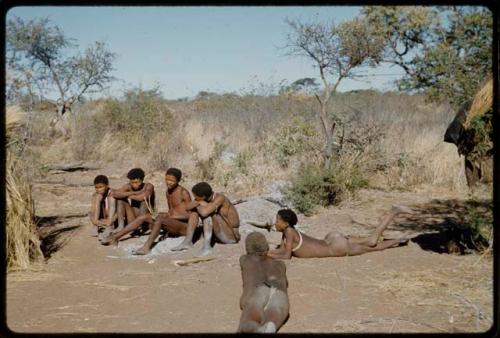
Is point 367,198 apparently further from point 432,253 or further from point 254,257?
point 254,257

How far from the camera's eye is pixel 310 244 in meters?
6.54

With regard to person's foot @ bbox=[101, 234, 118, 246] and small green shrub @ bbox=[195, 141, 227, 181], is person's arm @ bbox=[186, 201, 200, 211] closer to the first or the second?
person's foot @ bbox=[101, 234, 118, 246]

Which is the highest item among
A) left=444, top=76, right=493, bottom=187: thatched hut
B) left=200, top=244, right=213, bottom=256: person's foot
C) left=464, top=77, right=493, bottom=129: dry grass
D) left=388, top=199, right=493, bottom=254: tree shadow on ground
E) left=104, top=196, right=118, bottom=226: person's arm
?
left=464, top=77, right=493, bottom=129: dry grass

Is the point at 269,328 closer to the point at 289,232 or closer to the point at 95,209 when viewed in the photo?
the point at 289,232

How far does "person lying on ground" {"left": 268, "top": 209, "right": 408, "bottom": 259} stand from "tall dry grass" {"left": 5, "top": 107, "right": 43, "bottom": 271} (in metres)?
2.61

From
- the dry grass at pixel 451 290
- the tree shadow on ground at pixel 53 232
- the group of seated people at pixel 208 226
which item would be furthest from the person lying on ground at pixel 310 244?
the tree shadow on ground at pixel 53 232

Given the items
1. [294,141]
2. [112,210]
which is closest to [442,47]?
[294,141]

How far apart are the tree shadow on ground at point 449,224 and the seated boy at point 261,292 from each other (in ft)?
7.57

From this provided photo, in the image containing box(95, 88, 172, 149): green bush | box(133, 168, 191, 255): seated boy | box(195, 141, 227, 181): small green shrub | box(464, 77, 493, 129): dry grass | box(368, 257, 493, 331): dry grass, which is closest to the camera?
box(368, 257, 493, 331): dry grass

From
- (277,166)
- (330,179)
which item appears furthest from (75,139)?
(330,179)

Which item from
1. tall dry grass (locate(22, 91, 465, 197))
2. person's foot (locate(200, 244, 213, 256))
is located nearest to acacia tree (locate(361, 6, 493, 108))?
tall dry grass (locate(22, 91, 465, 197))

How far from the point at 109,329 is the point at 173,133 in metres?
11.4

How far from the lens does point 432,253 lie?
6.62 m

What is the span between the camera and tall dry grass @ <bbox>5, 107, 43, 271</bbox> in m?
5.97
